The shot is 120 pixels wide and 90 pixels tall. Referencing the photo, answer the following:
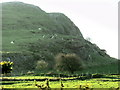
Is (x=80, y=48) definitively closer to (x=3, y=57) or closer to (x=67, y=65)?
(x=3, y=57)

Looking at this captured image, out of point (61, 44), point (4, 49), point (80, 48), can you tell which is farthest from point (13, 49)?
point (80, 48)

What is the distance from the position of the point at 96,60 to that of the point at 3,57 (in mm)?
68332

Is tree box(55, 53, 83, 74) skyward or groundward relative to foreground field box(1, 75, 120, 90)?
skyward

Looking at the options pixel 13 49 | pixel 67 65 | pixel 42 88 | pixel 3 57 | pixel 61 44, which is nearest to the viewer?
pixel 42 88

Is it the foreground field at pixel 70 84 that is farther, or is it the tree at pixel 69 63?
the tree at pixel 69 63

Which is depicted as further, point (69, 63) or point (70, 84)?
point (69, 63)

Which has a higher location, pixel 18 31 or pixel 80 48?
pixel 18 31

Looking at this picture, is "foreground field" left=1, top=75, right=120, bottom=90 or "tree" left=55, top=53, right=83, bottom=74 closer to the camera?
"foreground field" left=1, top=75, right=120, bottom=90

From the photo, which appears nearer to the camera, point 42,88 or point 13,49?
point 42,88

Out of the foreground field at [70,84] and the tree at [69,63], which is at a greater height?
the tree at [69,63]

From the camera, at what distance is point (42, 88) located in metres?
29.8

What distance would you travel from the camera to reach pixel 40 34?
197000 mm

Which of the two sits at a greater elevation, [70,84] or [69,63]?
[69,63]

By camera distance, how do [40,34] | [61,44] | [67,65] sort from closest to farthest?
[67,65] < [61,44] < [40,34]
